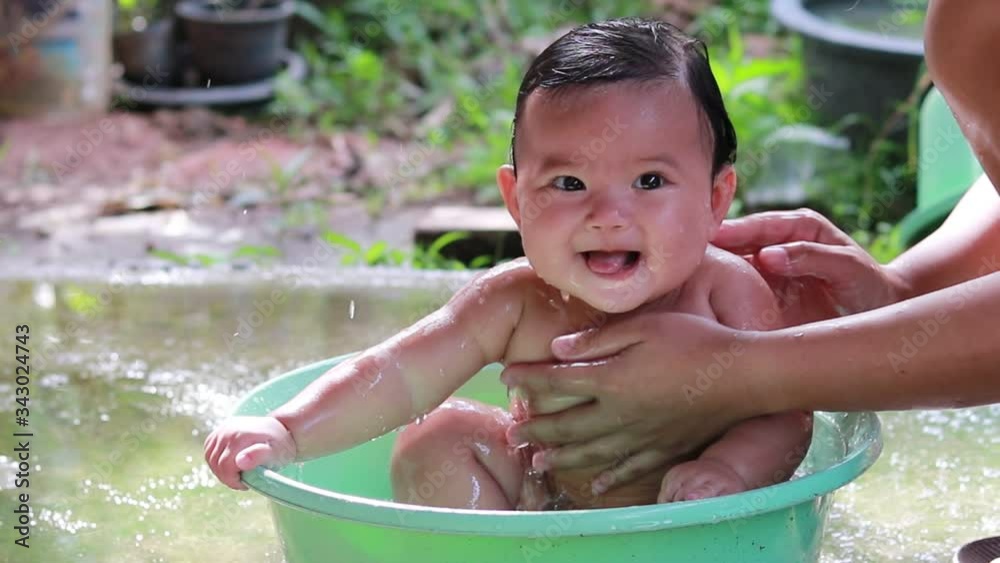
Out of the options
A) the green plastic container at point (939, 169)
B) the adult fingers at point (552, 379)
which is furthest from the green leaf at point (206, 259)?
the adult fingers at point (552, 379)

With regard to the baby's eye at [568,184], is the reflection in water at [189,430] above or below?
below

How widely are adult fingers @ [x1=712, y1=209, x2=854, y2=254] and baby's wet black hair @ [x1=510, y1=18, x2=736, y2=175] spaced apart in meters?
0.27

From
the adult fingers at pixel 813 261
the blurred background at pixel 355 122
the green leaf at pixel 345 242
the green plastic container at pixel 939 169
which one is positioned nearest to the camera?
the adult fingers at pixel 813 261

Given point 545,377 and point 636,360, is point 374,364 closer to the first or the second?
point 545,377

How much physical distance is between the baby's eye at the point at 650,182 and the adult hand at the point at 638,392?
0.18 metres

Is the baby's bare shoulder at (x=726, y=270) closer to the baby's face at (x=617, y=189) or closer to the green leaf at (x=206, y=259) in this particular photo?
the baby's face at (x=617, y=189)

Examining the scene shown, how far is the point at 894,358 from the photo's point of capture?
1825 mm

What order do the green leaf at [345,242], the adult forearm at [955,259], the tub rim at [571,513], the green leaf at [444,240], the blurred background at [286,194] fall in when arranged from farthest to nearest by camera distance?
the green leaf at [345,242]
the green leaf at [444,240]
the blurred background at [286,194]
the adult forearm at [955,259]
the tub rim at [571,513]

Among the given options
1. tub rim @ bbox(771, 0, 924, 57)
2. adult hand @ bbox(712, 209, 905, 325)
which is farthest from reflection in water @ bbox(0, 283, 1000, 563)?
tub rim @ bbox(771, 0, 924, 57)

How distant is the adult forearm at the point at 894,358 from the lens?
5.97 feet

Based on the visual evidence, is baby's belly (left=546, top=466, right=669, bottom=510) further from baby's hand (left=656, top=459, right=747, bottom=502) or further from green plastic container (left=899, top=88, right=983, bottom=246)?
green plastic container (left=899, top=88, right=983, bottom=246)

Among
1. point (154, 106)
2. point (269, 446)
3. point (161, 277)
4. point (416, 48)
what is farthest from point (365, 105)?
point (269, 446)

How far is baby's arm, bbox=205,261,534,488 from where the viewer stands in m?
1.89

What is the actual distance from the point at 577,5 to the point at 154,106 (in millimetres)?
2156
